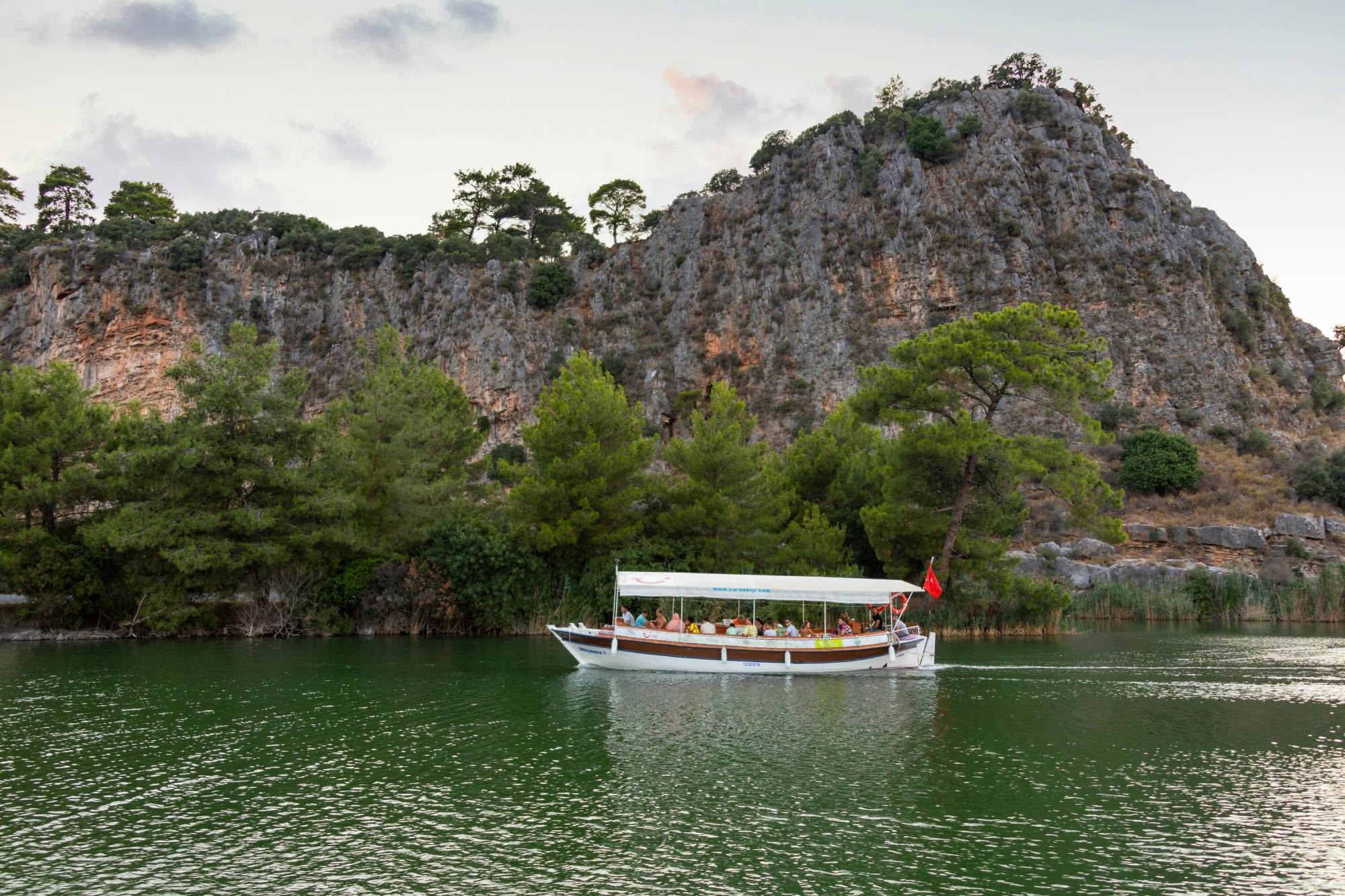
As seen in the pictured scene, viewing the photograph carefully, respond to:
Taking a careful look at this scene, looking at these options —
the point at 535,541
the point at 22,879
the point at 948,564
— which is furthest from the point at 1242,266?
the point at 22,879

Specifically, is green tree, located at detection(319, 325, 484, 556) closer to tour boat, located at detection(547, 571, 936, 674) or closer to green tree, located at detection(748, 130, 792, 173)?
tour boat, located at detection(547, 571, 936, 674)

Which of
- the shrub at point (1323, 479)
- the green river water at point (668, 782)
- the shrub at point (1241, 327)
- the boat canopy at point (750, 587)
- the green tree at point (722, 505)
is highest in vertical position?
the shrub at point (1241, 327)

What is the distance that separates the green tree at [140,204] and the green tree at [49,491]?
242 ft

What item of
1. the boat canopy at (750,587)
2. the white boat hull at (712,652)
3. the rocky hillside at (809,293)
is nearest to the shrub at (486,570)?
the white boat hull at (712,652)

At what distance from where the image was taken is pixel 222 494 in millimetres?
39781

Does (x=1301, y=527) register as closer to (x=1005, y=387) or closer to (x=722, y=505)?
(x=1005, y=387)

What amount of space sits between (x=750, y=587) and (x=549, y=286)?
2798 inches

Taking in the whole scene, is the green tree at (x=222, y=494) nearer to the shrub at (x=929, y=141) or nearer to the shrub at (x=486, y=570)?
the shrub at (x=486, y=570)

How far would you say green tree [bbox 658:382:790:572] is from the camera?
41375 millimetres

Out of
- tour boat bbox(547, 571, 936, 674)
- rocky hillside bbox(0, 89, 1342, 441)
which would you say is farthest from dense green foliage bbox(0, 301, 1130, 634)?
rocky hillside bbox(0, 89, 1342, 441)

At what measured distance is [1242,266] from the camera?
3469 inches

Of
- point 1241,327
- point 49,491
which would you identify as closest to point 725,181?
point 1241,327

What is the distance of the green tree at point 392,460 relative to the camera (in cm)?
4269

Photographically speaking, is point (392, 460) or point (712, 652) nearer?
point (712, 652)
